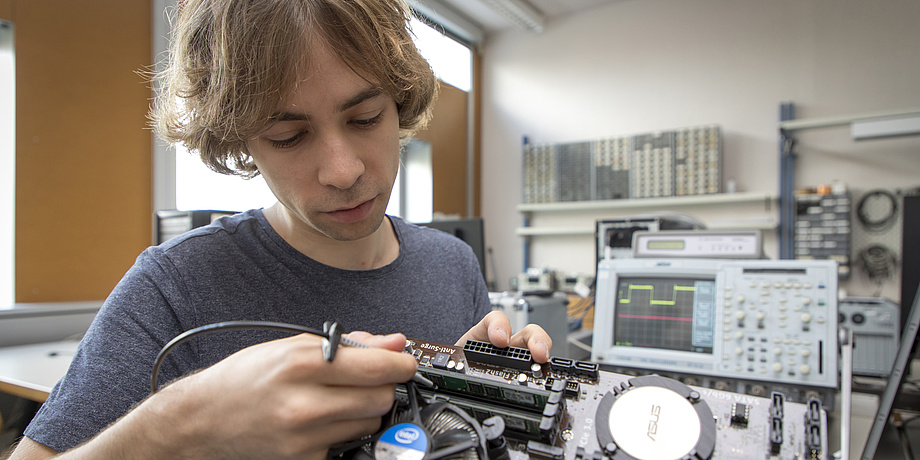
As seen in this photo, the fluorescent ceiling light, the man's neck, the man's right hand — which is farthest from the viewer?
the fluorescent ceiling light

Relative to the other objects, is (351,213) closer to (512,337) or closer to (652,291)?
(512,337)

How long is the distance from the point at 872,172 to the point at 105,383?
208 inches

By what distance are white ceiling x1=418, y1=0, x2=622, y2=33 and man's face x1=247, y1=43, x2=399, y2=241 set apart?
15.9 ft

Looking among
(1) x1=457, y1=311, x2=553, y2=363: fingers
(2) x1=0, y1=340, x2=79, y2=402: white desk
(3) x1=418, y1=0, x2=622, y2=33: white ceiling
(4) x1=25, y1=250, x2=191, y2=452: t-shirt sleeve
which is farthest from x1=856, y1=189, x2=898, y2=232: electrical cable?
(2) x1=0, y1=340, x2=79, y2=402: white desk

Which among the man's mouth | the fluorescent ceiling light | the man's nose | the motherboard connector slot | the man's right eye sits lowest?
the motherboard connector slot

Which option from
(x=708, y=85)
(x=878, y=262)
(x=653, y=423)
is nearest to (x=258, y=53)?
(x=653, y=423)

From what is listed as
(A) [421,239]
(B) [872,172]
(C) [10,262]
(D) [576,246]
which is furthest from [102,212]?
(B) [872,172]

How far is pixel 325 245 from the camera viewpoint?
946 mm

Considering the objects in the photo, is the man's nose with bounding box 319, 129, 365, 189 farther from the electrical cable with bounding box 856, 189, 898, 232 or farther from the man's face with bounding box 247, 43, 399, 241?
the electrical cable with bounding box 856, 189, 898, 232

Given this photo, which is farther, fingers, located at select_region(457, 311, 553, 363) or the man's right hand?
fingers, located at select_region(457, 311, 553, 363)

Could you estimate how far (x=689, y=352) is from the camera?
146cm

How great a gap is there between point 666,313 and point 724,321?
16cm

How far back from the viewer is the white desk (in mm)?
1562

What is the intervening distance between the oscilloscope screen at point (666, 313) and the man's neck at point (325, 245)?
901 mm
